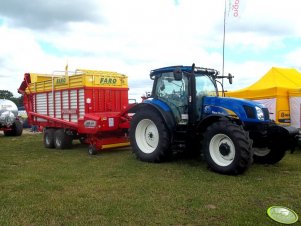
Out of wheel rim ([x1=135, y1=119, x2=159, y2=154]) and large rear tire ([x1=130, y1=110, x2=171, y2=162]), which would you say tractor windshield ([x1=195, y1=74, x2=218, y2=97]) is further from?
wheel rim ([x1=135, y1=119, x2=159, y2=154])

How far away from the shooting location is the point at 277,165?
27.4ft

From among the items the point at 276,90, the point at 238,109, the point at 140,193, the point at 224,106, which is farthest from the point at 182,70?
the point at 276,90

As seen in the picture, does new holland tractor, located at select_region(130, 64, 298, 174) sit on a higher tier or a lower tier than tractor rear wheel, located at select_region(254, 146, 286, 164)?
higher

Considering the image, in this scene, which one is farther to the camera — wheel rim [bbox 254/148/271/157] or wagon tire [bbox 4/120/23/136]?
wagon tire [bbox 4/120/23/136]

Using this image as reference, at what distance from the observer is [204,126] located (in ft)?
25.9

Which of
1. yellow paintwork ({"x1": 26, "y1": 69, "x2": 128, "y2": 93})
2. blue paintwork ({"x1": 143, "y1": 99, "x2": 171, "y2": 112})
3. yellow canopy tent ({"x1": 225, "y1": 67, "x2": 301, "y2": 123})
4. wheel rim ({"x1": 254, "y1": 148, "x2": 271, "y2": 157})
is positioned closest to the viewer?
wheel rim ({"x1": 254, "y1": 148, "x2": 271, "y2": 157})

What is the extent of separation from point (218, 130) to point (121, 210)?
9.75 ft

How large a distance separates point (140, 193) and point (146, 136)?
11.1ft

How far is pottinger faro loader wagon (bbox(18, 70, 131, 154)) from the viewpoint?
34.6ft

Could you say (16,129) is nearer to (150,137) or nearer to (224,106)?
(150,137)

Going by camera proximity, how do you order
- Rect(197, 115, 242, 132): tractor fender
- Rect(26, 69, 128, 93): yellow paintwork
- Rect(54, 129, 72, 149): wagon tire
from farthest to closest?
Rect(54, 129, 72, 149): wagon tire, Rect(26, 69, 128, 93): yellow paintwork, Rect(197, 115, 242, 132): tractor fender

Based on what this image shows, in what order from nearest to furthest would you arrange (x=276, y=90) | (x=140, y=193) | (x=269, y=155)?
1. (x=140, y=193)
2. (x=269, y=155)
3. (x=276, y=90)

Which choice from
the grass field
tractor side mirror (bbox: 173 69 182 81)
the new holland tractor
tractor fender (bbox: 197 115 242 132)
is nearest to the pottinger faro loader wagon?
the new holland tractor

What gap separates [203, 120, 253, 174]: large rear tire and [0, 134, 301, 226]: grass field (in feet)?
0.72
